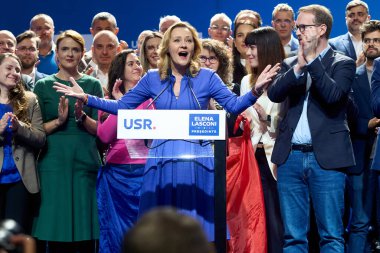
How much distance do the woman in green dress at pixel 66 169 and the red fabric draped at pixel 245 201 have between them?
1033 mm

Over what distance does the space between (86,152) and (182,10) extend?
286 centimetres

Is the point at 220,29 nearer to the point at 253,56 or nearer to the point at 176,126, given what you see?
the point at 253,56

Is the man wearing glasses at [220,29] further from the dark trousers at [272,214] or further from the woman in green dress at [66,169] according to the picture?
the dark trousers at [272,214]

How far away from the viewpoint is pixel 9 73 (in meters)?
5.44

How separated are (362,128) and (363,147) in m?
0.14

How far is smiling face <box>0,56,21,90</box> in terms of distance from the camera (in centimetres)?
543

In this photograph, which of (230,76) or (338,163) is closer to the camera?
(338,163)

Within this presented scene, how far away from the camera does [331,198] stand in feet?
14.8

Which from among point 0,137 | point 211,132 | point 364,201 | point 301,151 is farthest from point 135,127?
point 364,201

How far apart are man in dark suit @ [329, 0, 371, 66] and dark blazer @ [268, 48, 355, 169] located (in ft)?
5.10

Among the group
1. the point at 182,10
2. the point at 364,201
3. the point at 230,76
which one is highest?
the point at 182,10

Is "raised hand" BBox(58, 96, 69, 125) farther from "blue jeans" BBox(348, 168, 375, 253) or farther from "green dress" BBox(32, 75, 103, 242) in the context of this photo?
"blue jeans" BBox(348, 168, 375, 253)

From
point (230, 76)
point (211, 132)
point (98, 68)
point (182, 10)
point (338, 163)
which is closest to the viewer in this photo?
point (211, 132)

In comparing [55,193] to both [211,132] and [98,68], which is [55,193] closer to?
[98,68]
